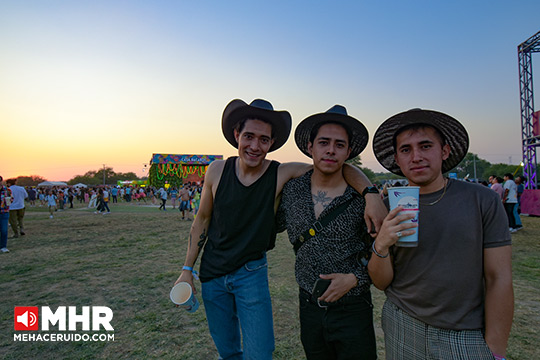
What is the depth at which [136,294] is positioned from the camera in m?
5.06

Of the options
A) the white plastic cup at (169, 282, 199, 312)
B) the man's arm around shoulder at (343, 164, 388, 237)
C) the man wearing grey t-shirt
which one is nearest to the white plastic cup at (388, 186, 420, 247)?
the man wearing grey t-shirt

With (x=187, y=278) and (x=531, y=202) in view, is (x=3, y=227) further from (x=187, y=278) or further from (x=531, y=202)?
(x=531, y=202)

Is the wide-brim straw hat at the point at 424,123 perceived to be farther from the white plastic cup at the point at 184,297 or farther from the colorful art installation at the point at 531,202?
the colorful art installation at the point at 531,202

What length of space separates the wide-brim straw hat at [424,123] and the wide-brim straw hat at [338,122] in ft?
0.60

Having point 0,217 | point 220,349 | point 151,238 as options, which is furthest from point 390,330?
point 0,217

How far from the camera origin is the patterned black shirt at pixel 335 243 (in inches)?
73.8

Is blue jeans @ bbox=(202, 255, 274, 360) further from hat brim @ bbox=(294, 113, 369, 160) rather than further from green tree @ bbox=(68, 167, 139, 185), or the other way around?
green tree @ bbox=(68, 167, 139, 185)

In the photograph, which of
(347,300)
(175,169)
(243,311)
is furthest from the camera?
(175,169)

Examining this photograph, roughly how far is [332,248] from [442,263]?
2.05 feet

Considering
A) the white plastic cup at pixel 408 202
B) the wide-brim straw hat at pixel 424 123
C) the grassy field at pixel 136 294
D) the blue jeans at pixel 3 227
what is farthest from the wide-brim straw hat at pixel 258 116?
the blue jeans at pixel 3 227

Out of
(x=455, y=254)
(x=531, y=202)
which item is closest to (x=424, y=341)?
(x=455, y=254)

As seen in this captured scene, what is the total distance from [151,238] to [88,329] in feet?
22.0

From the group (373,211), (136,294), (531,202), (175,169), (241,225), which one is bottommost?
(136,294)

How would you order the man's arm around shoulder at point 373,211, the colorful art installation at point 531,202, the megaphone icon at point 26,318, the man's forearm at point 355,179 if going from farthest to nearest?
the colorful art installation at point 531,202
the megaphone icon at point 26,318
the man's forearm at point 355,179
the man's arm around shoulder at point 373,211
